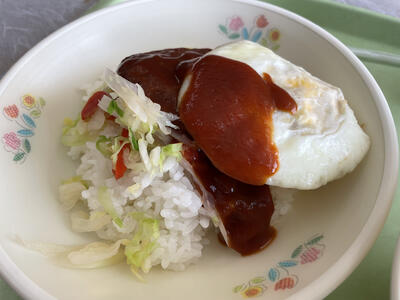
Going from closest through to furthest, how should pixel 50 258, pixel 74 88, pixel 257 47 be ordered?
pixel 50 258 < pixel 257 47 < pixel 74 88

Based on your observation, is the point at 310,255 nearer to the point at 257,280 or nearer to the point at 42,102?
the point at 257,280

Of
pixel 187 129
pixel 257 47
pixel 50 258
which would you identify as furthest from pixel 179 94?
pixel 50 258

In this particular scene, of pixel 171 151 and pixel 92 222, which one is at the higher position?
pixel 171 151

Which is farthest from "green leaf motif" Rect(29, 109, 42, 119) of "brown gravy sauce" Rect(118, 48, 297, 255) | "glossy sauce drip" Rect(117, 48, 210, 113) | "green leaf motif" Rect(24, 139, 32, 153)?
"brown gravy sauce" Rect(118, 48, 297, 255)

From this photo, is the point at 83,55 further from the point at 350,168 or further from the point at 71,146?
the point at 350,168

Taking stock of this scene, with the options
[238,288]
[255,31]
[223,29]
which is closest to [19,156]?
[238,288]

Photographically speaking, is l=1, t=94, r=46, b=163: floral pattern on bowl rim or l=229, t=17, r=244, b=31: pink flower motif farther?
l=229, t=17, r=244, b=31: pink flower motif

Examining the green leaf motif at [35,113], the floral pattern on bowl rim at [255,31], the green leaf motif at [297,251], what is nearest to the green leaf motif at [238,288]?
the green leaf motif at [297,251]

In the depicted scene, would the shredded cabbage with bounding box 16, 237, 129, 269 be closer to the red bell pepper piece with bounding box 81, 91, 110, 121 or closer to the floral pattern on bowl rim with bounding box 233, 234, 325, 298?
the floral pattern on bowl rim with bounding box 233, 234, 325, 298
